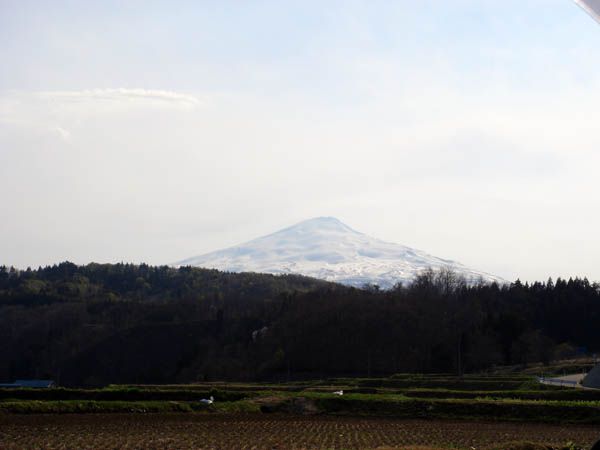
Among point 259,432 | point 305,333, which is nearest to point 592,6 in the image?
point 259,432

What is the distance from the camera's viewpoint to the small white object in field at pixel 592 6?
→ 25.5ft

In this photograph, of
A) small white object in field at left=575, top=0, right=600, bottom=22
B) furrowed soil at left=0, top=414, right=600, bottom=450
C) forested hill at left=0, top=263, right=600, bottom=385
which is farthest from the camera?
forested hill at left=0, top=263, right=600, bottom=385

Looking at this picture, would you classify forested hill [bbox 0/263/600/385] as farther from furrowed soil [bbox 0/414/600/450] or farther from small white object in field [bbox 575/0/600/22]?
small white object in field [bbox 575/0/600/22]

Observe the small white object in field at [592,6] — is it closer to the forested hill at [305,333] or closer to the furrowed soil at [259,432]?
the furrowed soil at [259,432]

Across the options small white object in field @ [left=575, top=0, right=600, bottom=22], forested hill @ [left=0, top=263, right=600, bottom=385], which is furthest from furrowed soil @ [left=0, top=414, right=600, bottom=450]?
forested hill @ [left=0, top=263, right=600, bottom=385]

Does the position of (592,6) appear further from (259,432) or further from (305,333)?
(305,333)

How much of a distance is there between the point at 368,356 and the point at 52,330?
59697 millimetres

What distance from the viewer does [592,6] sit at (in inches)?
306

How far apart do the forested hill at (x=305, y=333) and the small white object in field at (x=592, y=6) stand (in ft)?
204

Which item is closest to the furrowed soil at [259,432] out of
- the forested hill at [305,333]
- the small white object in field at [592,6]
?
the small white object in field at [592,6]

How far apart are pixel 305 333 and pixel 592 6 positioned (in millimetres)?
83104

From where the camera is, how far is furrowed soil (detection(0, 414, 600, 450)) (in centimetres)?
2358

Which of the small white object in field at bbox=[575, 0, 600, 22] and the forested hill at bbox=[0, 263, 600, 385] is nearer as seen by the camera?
the small white object in field at bbox=[575, 0, 600, 22]

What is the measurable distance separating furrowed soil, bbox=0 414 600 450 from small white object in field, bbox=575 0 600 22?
48.8ft
